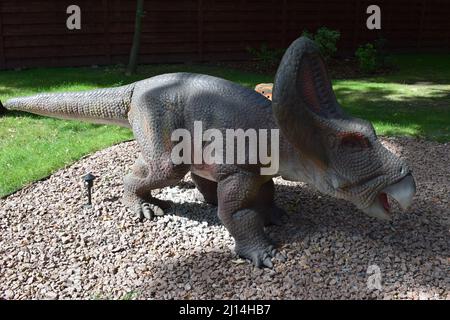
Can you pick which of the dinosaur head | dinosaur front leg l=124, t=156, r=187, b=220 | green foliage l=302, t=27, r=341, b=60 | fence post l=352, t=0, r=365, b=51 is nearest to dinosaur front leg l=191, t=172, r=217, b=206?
dinosaur front leg l=124, t=156, r=187, b=220

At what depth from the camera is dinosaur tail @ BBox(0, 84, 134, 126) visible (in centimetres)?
388

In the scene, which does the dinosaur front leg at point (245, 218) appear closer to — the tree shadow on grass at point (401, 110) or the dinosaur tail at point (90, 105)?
the dinosaur tail at point (90, 105)

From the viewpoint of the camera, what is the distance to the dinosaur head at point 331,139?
9.36 feet

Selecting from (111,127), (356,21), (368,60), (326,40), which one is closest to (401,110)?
(368,60)

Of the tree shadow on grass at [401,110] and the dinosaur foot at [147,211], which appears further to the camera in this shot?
the tree shadow on grass at [401,110]

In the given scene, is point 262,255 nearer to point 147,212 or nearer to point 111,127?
point 147,212

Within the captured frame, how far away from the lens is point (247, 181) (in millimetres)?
3283

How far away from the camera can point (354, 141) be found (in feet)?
9.56

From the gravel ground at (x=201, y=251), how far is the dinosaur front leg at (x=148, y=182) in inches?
4.1

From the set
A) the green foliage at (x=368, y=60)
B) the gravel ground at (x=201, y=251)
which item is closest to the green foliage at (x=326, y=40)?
the green foliage at (x=368, y=60)

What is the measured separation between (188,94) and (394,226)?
1.79 metres

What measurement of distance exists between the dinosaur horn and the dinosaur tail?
1.40m

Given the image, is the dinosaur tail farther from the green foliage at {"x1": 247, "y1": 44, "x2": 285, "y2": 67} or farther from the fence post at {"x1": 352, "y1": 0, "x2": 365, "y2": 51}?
the fence post at {"x1": 352, "y1": 0, "x2": 365, "y2": 51}
